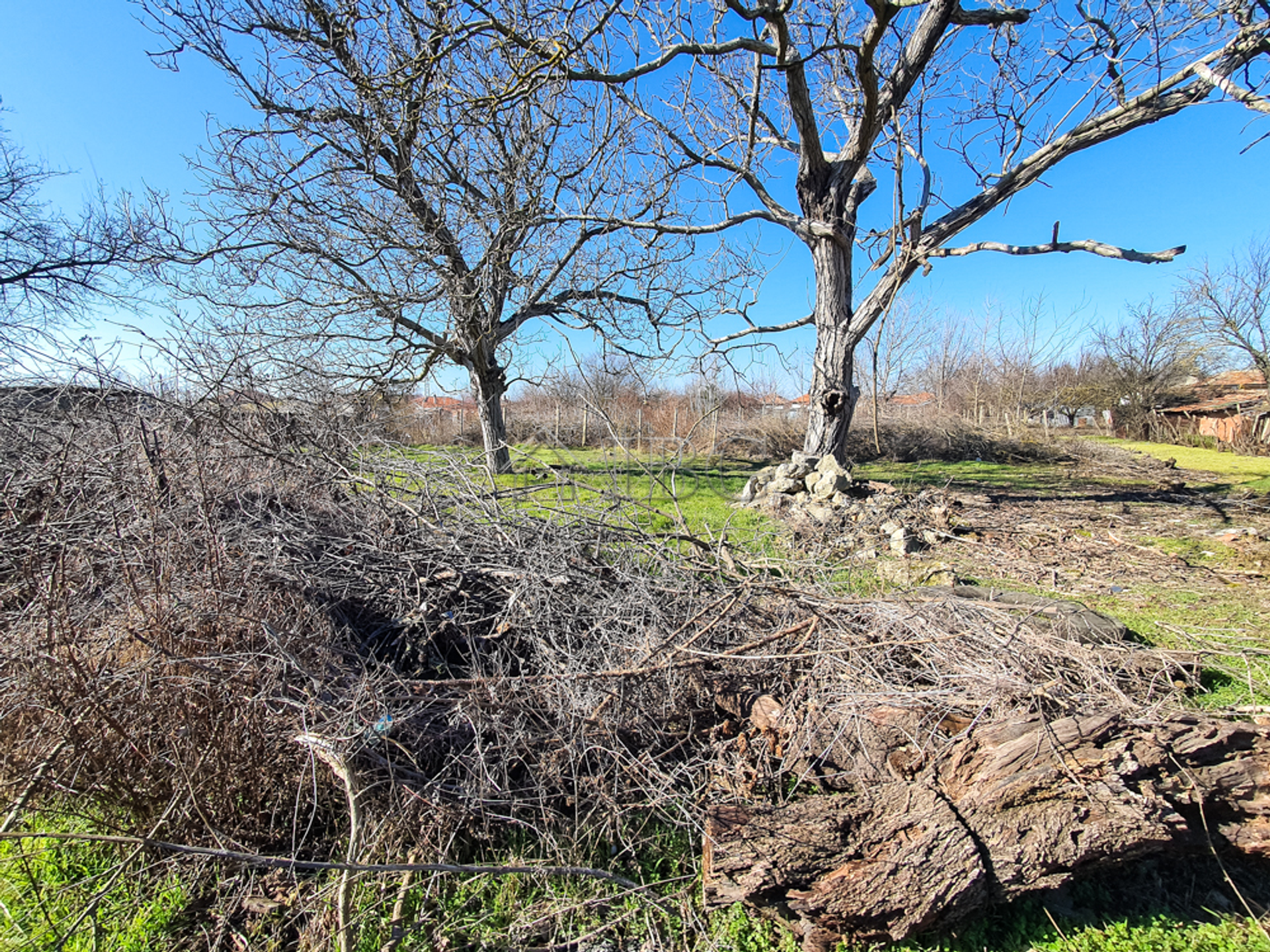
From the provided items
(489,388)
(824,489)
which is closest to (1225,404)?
(824,489)

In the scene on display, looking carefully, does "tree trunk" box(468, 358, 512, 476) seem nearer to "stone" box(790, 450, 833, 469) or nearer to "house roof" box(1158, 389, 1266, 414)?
"stone" box(790, 450, 833, 469)

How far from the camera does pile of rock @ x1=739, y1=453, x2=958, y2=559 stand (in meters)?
6.12

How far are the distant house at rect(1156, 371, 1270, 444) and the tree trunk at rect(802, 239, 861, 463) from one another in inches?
852

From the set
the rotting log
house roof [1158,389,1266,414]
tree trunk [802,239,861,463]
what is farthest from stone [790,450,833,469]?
house roof [1158,389,1266,414]

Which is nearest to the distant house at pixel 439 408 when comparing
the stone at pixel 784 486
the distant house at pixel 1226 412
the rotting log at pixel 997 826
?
the stone at pixel 784 486

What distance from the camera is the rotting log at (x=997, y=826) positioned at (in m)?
1.71

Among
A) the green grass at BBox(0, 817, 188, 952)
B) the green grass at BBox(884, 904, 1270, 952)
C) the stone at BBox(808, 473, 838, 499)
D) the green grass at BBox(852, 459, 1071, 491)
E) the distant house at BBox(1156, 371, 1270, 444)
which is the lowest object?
the green grass at BBox(884, 904, 1270, 952)

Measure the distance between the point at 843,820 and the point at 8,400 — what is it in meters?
5.83

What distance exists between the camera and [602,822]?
2.15 meters

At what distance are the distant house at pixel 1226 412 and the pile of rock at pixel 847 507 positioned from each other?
21.4 metres

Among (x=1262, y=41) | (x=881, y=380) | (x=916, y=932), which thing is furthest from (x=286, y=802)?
(x=881, y=380)

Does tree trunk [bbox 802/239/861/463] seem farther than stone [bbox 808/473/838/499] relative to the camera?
Yes

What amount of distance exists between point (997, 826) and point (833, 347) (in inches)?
301

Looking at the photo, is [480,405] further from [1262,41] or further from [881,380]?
[881,380]
